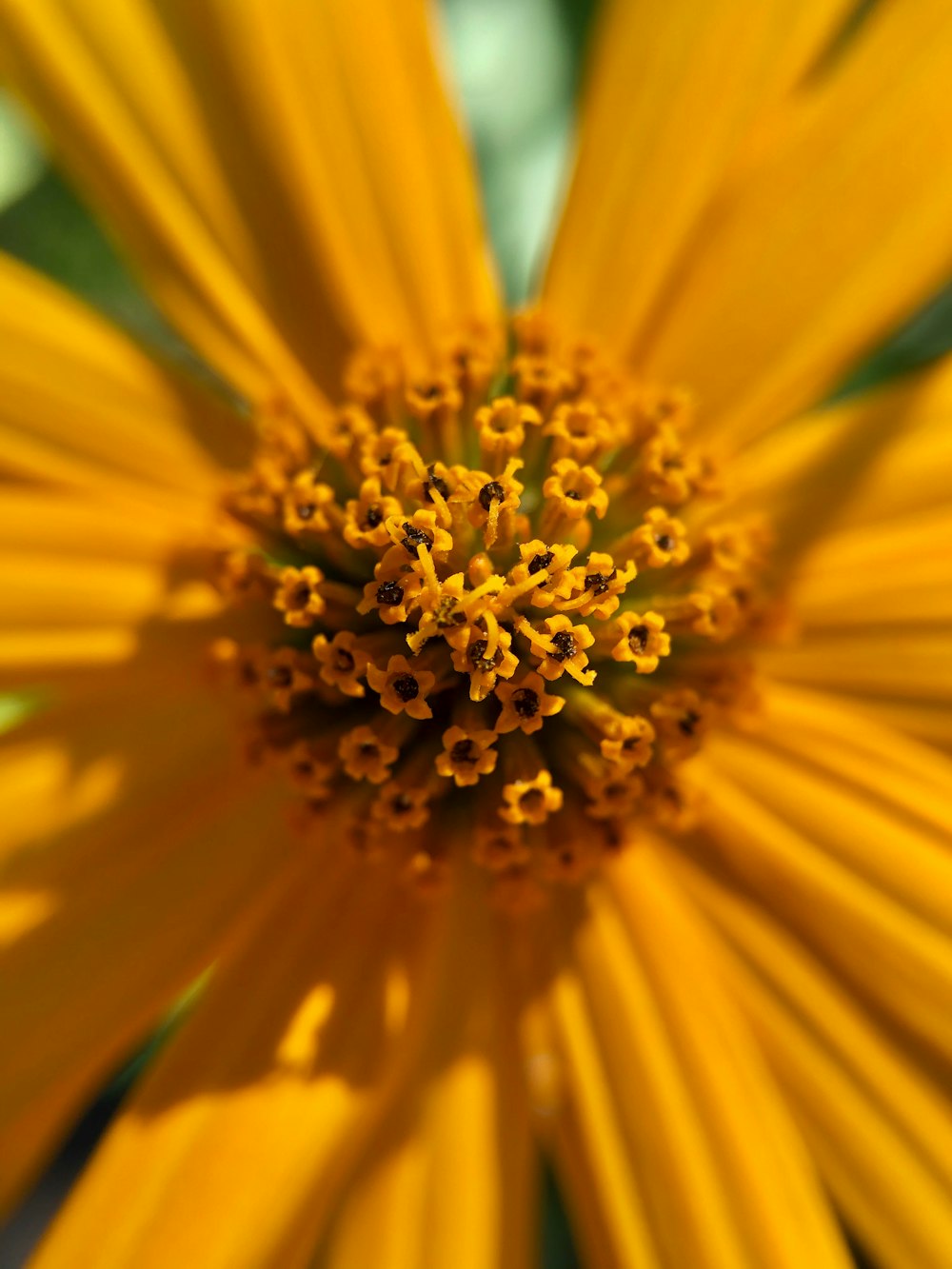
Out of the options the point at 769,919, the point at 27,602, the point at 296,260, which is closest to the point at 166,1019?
the point at 27,602

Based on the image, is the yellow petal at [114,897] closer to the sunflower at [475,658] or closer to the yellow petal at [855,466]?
the sunflower at [475,658]

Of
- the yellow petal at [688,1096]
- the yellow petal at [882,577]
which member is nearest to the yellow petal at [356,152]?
the yellow petal at [882,577]

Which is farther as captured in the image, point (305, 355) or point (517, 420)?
point (305, 355)

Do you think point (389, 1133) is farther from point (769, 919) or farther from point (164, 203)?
point (164, 203)

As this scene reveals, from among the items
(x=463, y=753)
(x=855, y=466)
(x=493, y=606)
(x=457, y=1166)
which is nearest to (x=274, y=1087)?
(x=457, y=1166)

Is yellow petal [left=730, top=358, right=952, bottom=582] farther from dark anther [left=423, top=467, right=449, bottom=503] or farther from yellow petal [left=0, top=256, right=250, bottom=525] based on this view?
yellow petal [left=0, top=256, right=250, bottom=525]

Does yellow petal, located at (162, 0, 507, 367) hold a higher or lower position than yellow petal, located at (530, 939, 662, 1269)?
higher

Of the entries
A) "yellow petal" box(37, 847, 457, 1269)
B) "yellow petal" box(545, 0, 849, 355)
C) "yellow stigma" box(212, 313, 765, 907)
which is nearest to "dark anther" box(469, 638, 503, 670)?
"yellow stigma" box(212, 313, 765, 907)
